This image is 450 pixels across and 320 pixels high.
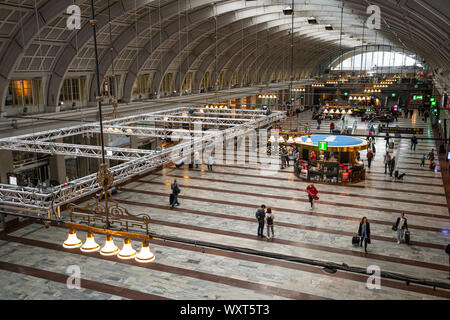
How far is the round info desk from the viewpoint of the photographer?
19.7m

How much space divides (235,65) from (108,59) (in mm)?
20375

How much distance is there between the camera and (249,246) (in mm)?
11914

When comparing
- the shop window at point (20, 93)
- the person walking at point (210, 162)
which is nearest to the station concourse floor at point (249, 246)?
the person walking at point (210, 162)

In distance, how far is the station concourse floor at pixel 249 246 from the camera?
31.0 ft

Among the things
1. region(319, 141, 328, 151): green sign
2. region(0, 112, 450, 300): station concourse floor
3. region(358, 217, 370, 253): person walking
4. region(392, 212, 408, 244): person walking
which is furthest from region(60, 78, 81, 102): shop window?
region(392, 212, 408, 244): person walking

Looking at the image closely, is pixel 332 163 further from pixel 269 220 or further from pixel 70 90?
pixel 70 90

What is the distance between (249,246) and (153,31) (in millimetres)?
16876

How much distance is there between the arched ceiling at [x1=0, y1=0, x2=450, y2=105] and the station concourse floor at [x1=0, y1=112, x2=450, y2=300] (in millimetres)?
5929

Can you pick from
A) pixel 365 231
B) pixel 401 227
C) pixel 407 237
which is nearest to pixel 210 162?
pixel 365 231

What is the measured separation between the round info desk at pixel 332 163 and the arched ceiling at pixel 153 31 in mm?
6233

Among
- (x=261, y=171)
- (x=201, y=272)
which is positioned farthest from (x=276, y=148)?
(x=201, y=272)
